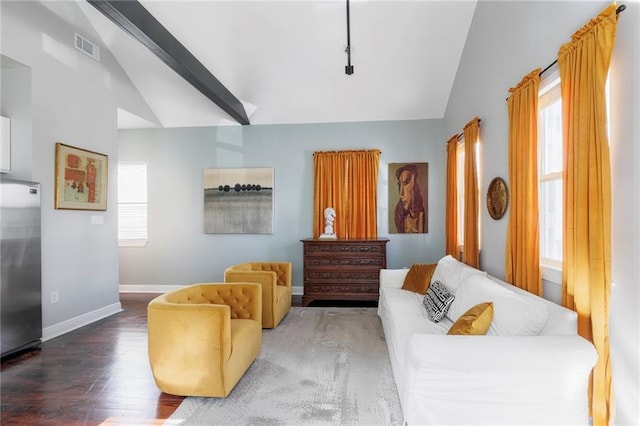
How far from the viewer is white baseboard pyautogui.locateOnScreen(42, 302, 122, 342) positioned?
382 cm

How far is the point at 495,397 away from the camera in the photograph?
1.85 meters

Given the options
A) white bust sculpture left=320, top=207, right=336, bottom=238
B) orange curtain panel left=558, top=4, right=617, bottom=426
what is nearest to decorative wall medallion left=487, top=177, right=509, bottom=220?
orange curtain panel left=558, top=4, right=617, bottom=426

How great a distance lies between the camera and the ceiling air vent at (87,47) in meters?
4.25

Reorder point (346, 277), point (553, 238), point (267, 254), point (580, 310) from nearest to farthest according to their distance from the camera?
point (580, 310)
point (553, 238)
point (346, 277)
point (267, 254)

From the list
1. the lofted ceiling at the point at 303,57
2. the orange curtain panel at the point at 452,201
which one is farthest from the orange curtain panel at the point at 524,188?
the lofted ceiling at the point at 303,57

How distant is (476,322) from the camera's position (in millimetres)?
2166

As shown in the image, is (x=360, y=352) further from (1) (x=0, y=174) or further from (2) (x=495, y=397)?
(1) (x=0, y=174)

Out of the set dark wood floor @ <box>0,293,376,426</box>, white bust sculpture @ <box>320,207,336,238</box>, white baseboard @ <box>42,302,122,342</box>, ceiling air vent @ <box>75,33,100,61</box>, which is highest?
ceiling air vent @ <box>75,33,100,61</box>

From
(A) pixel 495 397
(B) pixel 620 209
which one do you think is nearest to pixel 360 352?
(A) pixel 495 397

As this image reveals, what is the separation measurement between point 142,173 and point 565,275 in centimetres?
654

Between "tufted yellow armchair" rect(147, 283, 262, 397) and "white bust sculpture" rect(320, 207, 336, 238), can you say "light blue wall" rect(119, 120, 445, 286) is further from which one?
"tufted yellow armchair" rect(147, 283, 262, 397)

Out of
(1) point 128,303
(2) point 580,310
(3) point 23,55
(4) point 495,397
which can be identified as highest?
(3) point 23,55

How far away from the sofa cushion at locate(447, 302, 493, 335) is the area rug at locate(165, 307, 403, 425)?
0.76m

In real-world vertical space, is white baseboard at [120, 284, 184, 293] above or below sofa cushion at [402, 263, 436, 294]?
below
